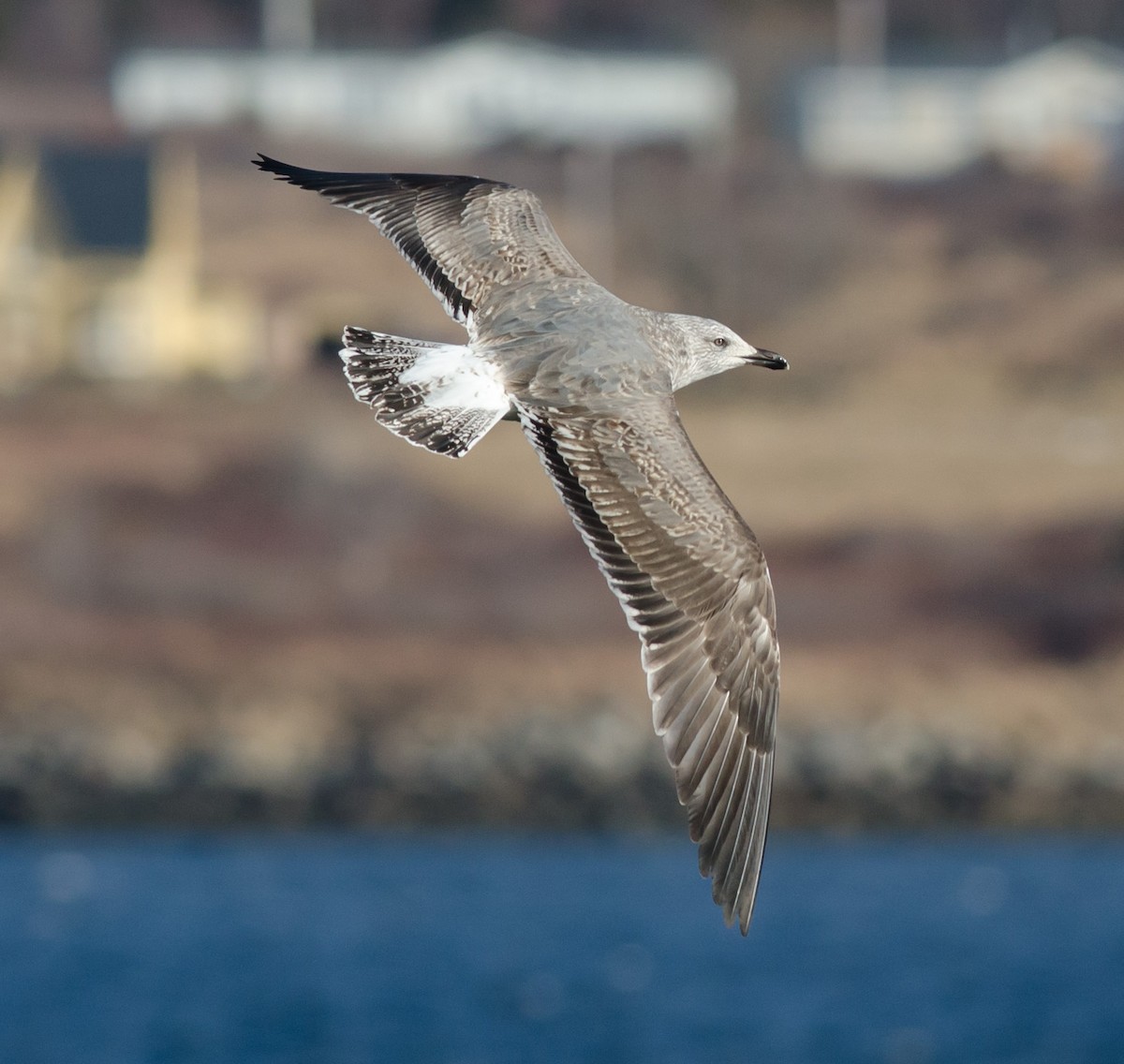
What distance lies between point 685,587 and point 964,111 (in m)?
48.4

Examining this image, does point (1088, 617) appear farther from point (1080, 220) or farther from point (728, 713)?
point (728, 713)

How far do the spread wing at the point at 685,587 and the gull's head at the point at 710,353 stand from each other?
0.55m

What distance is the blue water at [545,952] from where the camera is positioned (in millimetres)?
25016

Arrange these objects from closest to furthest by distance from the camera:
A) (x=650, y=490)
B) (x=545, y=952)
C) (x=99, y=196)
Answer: (x=650, y=490) → (x=545, y=952) → (x=99, y=196)

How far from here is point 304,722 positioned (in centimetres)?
3266

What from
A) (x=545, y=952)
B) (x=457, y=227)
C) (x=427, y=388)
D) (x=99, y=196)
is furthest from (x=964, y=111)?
(x=427, y=388)

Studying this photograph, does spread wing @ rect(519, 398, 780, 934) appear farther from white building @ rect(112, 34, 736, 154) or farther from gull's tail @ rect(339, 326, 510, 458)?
white building @ rect(112, 34, 736, 154)

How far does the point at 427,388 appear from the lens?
7.68 metres

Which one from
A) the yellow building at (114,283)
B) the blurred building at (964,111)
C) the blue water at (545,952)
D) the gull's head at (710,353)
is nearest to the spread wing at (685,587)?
the gull's head at (710,353)

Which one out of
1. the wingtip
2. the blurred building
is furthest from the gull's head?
the blurred building

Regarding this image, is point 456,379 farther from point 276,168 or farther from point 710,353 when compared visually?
point 276,168

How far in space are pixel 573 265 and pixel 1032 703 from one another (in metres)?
25.4

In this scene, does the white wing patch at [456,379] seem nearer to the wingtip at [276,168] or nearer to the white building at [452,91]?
the wingtip at [276,168]

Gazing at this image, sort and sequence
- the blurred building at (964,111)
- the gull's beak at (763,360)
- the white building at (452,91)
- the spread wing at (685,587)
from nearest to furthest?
the spread wing at (685,587) < the gull's beak at (763,360) < the blurred building at (964,111) < the white building at (452,91)
